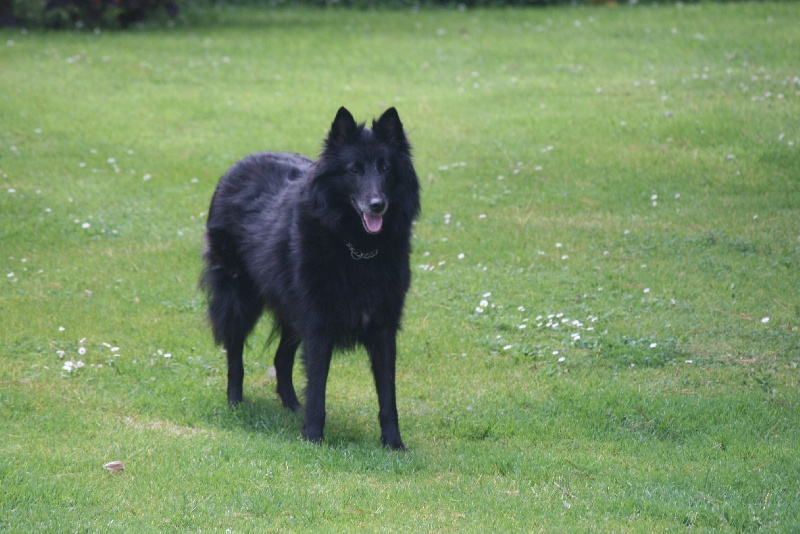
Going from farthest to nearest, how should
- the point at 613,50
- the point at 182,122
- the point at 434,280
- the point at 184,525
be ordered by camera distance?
Answer: the point at 613,50 → the point at 182,122 → the point at 434,280 → the point at 184,525

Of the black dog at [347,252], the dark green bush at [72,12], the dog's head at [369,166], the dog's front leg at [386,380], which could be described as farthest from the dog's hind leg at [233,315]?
the dark green bush at [72,12]

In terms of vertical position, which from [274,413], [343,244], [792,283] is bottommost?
[274,413]

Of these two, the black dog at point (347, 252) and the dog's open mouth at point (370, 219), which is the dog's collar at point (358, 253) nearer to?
the black dog at point (347, 252)

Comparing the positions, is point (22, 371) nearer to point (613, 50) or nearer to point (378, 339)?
point (378, 339)

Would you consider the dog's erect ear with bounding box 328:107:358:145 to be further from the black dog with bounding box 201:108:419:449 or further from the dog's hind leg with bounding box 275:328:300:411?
the dog's hind leg with bounding box 275:328:300:411

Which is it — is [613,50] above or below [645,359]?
above

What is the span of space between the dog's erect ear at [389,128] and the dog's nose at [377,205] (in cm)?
47

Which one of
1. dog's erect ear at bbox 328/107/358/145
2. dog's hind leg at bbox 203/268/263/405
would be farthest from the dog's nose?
dog's hind leg at bbox 203/268/263/405

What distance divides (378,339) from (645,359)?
7.72ft

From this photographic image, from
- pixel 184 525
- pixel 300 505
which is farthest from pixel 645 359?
pixel 184 525

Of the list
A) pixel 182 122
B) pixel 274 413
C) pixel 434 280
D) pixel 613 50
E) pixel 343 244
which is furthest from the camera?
pixel 613 50

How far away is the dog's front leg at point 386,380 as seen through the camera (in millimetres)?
6195

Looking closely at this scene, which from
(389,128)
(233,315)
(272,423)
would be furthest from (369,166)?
(272,423)

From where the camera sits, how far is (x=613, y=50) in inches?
672
